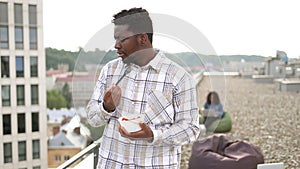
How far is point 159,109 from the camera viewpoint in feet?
2.17

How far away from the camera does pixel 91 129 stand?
0.81 m

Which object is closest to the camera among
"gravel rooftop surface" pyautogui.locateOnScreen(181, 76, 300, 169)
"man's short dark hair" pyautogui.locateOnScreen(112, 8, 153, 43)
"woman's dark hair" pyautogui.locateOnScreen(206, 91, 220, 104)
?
"man's short dark hair" pyautogui.locateOnScreen(112, 8, 153, 43)

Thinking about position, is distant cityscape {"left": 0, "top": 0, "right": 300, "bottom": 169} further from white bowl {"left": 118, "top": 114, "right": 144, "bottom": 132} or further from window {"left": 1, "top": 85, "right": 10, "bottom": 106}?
white bowl {"left": 118, "top": 114, "right": 144, "bottom": 132}

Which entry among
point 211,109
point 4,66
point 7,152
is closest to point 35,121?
point 7,152

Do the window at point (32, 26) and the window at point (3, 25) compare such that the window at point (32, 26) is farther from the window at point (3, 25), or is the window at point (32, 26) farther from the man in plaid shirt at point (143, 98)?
the man in plaid shirt at point (143, 98)

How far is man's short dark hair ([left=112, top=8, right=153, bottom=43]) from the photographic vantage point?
25.3 inches

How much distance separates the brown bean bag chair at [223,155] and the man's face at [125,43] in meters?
Answer: 1.44

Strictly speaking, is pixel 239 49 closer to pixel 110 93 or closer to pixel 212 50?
pixel 212 50

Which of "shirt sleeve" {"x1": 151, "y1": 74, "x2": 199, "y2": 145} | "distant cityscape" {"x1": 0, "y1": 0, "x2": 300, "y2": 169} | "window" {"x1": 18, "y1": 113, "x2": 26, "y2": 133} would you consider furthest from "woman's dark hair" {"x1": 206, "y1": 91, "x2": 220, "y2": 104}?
"window" {"x1": 18, "y1": 113, "x2": 26, "y2": 133}

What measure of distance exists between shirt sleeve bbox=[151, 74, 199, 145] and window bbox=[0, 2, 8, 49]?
38.7 inches

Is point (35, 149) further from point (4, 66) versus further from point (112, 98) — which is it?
point (112, 98)

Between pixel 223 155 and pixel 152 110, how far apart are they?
5.10ft

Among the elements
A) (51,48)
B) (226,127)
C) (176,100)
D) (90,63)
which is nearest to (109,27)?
(90,63)

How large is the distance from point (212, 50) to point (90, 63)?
0.83 ft
